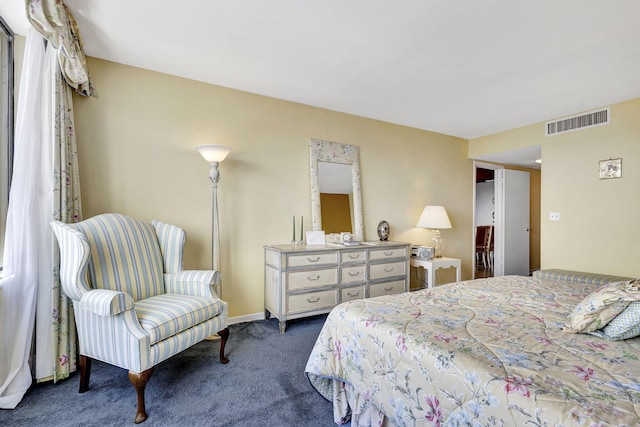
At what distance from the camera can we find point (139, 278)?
2178mm

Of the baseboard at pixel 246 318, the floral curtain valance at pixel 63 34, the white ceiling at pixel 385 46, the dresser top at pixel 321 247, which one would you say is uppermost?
the white ceiling at pixel 385 46

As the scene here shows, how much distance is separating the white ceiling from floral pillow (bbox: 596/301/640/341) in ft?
5.45

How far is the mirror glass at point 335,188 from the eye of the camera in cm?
338

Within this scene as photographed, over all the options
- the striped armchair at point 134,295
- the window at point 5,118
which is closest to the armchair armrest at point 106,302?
the striped armchair at point 134,295

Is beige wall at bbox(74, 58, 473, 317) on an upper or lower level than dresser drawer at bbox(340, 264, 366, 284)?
upper

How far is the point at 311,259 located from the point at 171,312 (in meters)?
1.33

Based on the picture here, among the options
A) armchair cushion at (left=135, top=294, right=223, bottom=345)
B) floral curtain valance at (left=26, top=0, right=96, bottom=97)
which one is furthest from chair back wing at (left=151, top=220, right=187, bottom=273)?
floral curtain valance at (left=26, top=0, right=96, bottom=97)

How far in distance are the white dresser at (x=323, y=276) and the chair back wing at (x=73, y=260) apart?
1411mm

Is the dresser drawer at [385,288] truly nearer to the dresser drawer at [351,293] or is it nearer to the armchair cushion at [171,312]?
the dresser drawer at [351,293]

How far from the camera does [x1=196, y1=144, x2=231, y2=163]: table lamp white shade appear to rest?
256 cm

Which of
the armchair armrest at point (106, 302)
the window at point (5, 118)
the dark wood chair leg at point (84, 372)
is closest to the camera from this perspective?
the armchair armrest at point (106, 302)

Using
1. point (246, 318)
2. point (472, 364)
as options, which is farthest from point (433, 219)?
point (472, 364)

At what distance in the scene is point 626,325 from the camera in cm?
114

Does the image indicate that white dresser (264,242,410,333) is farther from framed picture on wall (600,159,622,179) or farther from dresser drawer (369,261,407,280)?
framed picture on wall (600,159,622,179)
